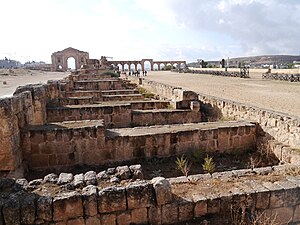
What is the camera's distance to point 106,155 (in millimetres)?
6039

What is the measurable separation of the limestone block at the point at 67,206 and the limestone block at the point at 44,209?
0.05 m

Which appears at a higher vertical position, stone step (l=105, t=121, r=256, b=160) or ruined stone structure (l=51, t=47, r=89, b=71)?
ruined stone structure (l=51, t=47, r=89, b=71)

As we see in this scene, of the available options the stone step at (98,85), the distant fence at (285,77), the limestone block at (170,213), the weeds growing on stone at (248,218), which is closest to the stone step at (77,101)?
the stone step at (98,85)

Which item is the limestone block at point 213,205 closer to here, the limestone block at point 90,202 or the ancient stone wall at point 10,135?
the limestone block at point 90,202

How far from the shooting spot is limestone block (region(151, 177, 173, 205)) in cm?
320

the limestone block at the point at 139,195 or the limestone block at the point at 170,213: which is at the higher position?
the limestone block at the point at 139,195

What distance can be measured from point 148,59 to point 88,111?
65031 millimetres

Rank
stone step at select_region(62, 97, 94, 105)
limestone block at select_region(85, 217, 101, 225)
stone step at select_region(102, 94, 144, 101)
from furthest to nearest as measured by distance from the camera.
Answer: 1. stone step at select_region(102, 94, 144, 101)
2. stone step at select_region(62, 97, 94, 105)
3. limestone block at select_region(85, 217, 101, 225)

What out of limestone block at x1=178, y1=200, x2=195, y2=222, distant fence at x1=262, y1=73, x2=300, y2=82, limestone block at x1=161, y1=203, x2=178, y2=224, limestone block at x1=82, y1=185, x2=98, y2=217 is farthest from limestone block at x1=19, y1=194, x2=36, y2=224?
distant fence at x1=262, y1=73, x2=300, y2=82

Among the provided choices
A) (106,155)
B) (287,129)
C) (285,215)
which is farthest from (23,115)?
(287,129)

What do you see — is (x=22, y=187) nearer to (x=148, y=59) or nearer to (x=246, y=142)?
(x=246, y=142)

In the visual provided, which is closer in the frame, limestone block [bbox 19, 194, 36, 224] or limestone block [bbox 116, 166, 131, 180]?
limestone block [bbox 19, 194, 36, 224]

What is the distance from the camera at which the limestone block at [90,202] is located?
10.1ft

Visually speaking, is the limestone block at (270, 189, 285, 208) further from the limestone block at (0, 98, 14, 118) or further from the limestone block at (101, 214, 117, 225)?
the limestone block at (0, 98, 14, 118)
